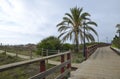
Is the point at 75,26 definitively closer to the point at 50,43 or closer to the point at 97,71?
the point at 50,43

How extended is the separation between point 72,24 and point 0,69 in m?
30.2

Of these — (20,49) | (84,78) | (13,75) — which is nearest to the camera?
(84,78)

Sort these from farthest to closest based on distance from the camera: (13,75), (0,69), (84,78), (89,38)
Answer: (89,38), (13,75), (84,78), (0,69)

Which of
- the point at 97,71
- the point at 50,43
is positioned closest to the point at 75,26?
the point at 50,43

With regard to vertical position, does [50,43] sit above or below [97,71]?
above

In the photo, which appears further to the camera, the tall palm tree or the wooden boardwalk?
the tall palm tree

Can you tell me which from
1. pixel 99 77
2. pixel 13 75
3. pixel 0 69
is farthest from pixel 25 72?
pixel 0 69

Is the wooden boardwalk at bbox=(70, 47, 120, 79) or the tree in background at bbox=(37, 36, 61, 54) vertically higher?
the tree in background at bbox=(37, 36, 61, 54)

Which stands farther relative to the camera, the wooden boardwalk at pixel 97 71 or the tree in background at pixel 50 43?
the tree in background at pixel 50 43

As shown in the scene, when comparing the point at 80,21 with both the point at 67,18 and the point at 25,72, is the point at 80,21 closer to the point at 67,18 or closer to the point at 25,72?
the point at 67,18

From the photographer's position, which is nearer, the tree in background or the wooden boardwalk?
the wooden boardwalk

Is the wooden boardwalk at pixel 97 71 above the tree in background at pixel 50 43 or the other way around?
the other way around

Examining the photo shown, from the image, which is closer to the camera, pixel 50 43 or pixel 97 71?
pixel 97 71

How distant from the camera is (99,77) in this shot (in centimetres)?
927
